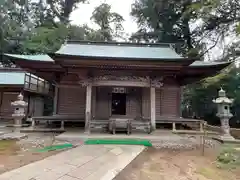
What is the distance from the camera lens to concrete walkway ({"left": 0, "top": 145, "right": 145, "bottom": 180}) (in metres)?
3.00

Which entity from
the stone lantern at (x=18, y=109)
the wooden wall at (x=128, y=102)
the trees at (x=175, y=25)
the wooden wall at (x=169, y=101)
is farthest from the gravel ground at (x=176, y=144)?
the trees at (x=175, y=25)

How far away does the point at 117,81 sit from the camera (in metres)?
7.20

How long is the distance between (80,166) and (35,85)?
11472 mm

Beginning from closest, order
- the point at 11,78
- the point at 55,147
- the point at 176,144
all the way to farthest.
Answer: the point at 55,147 < the point at 176,144 < the point at 11,78

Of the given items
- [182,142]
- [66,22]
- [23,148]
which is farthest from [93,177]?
[66,22]

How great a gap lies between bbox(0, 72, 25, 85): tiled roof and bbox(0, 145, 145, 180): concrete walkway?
31.7 feet

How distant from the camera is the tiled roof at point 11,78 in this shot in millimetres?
11835

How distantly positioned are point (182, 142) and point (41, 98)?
43.4 ft

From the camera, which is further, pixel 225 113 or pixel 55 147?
pixel 225 113

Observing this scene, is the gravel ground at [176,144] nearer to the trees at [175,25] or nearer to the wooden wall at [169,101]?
the wooden wall at [169,101]

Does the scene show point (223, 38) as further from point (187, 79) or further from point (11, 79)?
point (11, 79)

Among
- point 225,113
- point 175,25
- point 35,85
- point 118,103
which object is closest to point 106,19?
point 175,25

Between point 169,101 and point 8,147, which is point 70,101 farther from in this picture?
point 169,101

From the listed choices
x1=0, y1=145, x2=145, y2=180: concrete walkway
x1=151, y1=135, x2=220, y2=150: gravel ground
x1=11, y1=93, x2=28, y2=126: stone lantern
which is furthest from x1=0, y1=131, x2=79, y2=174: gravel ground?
x1=151, y1=135, x2=220, y2=150: gravel ground
